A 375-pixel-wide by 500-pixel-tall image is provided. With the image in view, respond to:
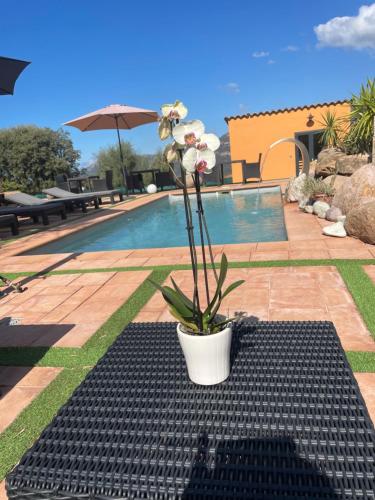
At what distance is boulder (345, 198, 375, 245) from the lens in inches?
174

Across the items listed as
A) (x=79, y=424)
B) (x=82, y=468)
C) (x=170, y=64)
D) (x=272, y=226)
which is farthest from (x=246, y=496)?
(x=170, y=64)

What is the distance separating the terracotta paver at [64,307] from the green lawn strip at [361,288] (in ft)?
6.88

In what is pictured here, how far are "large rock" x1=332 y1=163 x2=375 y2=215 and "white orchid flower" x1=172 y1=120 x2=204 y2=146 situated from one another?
4063 millimetres

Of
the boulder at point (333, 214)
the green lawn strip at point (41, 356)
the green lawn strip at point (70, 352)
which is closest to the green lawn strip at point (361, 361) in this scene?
the green lawn strip at point (70, 352)

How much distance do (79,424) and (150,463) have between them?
35 cm

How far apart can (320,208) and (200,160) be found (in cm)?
586

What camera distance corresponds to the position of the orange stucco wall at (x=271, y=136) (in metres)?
15.3

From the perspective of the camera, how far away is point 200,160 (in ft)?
4.34

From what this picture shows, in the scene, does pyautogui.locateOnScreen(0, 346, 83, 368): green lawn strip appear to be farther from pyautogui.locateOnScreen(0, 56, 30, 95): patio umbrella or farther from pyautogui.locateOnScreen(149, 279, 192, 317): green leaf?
pyautogui.locateOnScreen(0, 56, 30, 95): patio umbrella

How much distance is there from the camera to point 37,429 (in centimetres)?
182

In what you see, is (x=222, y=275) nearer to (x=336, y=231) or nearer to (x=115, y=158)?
(x=336, y=231)

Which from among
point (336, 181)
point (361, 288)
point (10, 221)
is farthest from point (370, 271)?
point (10, 221)

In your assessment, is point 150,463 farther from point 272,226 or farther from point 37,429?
point 272,226

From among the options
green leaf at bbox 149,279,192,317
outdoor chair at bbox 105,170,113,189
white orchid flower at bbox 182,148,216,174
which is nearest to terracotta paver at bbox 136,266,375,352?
green leaf at bbox 149,279,192,317
